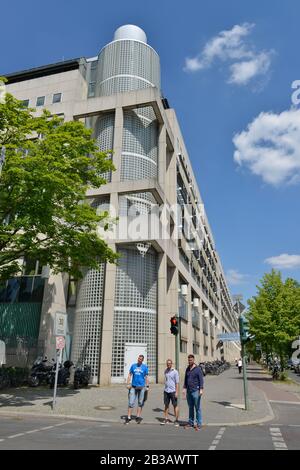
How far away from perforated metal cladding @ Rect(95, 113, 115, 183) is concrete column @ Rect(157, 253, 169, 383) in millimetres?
8929

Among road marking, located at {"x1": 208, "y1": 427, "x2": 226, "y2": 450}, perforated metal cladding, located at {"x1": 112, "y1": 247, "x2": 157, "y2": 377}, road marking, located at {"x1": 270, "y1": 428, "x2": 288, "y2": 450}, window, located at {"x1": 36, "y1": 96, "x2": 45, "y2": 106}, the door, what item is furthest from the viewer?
window, located at {"x1": 36, "y1": 96, "x2": 45, "y2": 106}

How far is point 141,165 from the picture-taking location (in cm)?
2747

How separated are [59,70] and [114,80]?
614cm

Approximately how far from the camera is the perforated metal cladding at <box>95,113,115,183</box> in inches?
1092

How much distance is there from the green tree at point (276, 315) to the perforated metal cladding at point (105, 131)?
17.8 m

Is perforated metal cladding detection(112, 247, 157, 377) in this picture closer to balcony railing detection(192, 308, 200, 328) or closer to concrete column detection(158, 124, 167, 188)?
concrete column detection(158, 124, 167, 188)

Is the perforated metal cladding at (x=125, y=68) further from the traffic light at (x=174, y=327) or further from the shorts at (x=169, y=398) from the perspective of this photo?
the shorts at (x=169, y=398)

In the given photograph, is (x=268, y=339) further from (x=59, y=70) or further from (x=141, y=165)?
(x=59, y=70)

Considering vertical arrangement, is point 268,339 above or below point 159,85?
below

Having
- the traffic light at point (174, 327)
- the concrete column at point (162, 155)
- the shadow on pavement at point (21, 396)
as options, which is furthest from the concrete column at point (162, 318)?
the traffic light at point (174, 327)

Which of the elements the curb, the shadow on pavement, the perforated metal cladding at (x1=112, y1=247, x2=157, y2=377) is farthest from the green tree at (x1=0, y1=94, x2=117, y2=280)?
the perforated metal cladding at (x1=112, y1=247, x2=157, y2=377)
